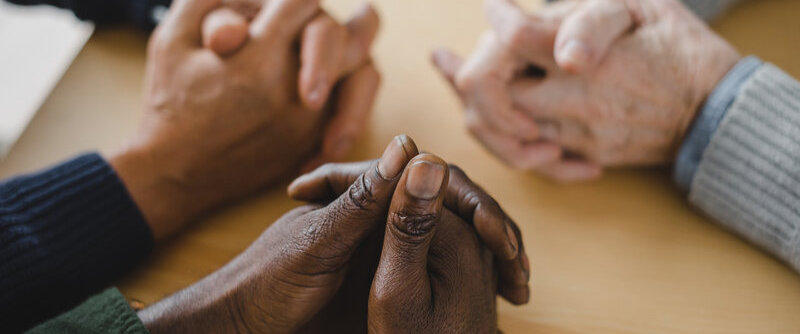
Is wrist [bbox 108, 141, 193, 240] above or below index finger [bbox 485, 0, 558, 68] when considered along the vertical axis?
below

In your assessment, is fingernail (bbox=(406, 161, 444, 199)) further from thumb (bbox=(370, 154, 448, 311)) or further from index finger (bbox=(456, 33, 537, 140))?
index finger (bbox=(456, 33, 537, 140))

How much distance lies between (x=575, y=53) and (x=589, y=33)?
4cm

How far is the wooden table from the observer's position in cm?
66

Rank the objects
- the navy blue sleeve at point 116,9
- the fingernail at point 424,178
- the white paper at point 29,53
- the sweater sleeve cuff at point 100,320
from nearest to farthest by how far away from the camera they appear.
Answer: the fingernail at point 424,178
the sweater sleeve cuff at point 100,320
the navy blue sleeve at point 116,9
the white paper at point 29,53

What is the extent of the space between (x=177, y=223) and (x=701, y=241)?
67 centimetres

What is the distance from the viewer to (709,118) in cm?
70

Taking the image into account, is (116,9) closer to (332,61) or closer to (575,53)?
(332,61)

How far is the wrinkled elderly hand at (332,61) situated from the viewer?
764 mm

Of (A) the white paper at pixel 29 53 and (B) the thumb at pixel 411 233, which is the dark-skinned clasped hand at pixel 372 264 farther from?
(A) the white paper at pixel 29 53

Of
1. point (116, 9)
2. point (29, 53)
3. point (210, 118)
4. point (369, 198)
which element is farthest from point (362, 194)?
point (29, 53)

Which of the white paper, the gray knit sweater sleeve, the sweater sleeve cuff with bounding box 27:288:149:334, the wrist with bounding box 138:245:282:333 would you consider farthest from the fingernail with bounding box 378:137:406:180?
the white paper

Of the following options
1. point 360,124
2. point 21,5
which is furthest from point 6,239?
point 21,5

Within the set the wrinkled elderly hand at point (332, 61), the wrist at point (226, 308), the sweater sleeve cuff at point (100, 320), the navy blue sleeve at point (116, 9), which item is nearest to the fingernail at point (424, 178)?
the wrist at point (226, 308)

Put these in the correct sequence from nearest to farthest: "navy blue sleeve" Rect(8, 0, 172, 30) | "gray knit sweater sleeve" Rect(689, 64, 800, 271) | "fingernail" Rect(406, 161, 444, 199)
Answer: "fingernail" Rect(406, 161, 444, 199)
"gray knit sweater sleeve" Rect(689, 64, 800, 271)
"navy blue sleeve" Rect(8, 0, 172, 30)
